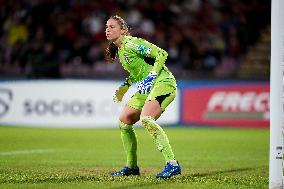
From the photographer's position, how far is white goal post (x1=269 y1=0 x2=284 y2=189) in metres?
7.81

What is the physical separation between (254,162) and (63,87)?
9233 mm

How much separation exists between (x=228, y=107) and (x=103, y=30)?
207 inches

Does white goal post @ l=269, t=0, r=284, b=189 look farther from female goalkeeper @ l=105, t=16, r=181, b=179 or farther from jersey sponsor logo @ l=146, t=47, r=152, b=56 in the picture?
jersey sponsor logo @ l=146, t=47, r=152, b=56

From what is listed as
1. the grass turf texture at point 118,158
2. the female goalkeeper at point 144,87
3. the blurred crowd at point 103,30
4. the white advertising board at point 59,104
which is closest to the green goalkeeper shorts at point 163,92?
the female goalkeeper at point 144,87

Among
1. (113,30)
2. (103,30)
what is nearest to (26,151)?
(113,30)

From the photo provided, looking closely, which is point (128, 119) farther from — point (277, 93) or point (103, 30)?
point (103, 30)

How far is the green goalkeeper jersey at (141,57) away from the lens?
9.96 m

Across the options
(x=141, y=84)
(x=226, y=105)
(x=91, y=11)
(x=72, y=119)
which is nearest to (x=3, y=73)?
(x=72, y=119)

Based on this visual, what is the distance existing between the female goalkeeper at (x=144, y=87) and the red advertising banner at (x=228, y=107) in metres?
10.6

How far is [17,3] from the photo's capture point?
23.8 meters

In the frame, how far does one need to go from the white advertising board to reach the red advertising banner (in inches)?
22.7

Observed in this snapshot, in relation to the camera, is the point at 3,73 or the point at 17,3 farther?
the point at 17,3

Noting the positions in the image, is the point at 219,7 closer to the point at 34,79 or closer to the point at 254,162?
the point at 34,79

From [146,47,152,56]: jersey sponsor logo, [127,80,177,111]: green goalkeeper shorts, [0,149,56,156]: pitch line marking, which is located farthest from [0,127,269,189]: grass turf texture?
[146,47,152,56]: jersey sponsor logo
